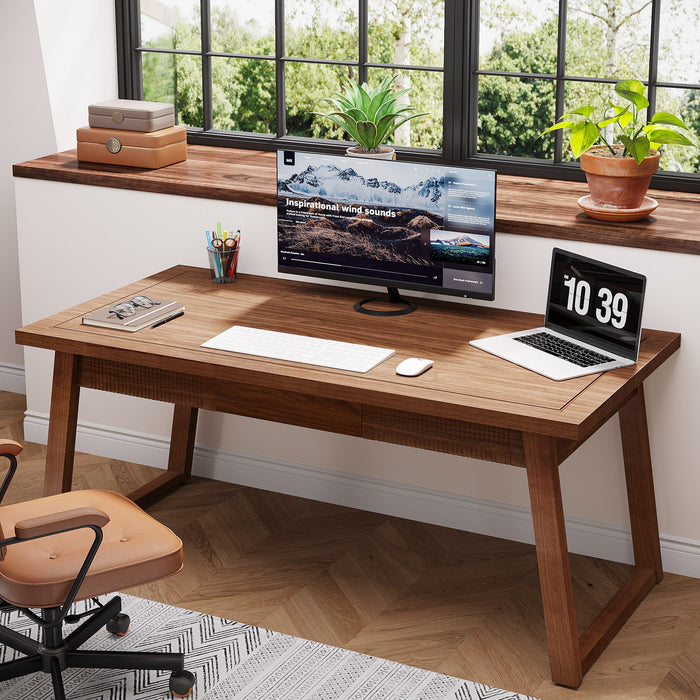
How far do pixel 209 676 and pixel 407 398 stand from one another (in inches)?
34.3

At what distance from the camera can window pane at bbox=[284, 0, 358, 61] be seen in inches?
157

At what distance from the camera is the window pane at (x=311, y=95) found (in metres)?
4.07

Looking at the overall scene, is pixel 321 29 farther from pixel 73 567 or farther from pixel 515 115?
pixel 73 567

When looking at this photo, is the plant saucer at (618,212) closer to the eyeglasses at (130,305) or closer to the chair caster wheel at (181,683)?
the eyeglasses at (130,305)

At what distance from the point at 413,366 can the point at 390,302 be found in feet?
1.96

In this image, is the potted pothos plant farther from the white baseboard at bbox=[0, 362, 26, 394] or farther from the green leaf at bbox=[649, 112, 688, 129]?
the white baseboard at bbox=[0, 362, 26, 394]

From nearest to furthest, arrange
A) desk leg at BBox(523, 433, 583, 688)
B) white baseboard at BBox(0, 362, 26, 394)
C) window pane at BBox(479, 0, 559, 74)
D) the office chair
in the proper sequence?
the office chair < desk leg at BBox(523, 433, 583, 688) < window pane at BBox(479, 0, 559, 74) < white baseboard at BBox(0, 362, 26, 394)

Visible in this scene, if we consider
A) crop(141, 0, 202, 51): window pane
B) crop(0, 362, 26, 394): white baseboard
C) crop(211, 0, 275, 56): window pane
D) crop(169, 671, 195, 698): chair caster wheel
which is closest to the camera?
crop(169, 671, 195, 698): chair caster wheel

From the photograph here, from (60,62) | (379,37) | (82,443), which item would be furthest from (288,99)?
(82,443)

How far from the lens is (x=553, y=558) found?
2.69 m

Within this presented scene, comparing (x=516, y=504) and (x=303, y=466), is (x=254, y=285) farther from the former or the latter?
(x=516, y=504)

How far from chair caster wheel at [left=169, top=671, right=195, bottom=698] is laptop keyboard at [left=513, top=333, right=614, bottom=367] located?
1.21 m

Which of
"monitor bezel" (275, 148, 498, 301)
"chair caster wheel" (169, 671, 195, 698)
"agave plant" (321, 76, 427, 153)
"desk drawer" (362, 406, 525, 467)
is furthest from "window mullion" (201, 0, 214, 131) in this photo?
"chair caster wheel" (169, 671, 195, 698)

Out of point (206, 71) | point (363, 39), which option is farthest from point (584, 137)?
point (206, 71)
